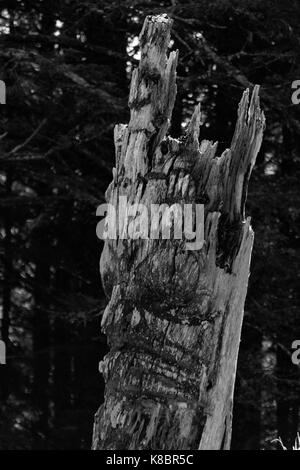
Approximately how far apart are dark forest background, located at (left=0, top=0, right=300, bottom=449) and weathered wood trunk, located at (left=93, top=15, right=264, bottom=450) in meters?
6.62

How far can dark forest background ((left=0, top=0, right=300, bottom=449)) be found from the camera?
1178 cm

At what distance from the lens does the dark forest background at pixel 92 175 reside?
11781 mm

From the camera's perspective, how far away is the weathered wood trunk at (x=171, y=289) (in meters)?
4.54

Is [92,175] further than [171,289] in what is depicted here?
Yes

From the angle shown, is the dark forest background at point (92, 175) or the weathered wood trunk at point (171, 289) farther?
the dark forest background at point (92, 175)

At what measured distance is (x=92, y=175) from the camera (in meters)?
14.6

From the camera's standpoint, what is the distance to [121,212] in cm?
474

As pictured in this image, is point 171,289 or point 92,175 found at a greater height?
point 92,175

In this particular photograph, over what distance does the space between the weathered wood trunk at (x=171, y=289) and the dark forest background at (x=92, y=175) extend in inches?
261

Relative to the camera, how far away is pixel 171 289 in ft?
15.1

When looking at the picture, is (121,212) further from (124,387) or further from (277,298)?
(277,298)

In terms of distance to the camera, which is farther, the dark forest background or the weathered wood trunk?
the dark forest background

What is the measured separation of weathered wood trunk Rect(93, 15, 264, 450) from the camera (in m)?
4.54

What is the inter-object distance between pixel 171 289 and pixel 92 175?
10201 millimetres
